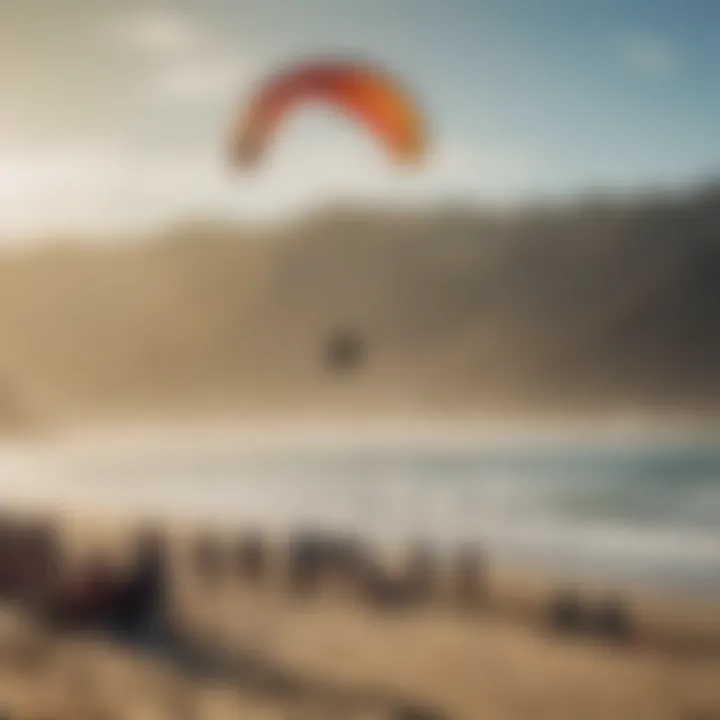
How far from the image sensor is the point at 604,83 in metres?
1.23

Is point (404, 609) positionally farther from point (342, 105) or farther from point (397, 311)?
point (342, 105)

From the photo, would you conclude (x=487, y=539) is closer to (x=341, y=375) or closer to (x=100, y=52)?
(x=341, y=375)

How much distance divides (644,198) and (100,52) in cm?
62

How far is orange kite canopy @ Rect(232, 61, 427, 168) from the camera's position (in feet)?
4.08

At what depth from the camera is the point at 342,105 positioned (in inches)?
49.2

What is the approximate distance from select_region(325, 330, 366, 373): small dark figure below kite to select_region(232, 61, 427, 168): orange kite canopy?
20 centimetres

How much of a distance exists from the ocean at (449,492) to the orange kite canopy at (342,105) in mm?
315

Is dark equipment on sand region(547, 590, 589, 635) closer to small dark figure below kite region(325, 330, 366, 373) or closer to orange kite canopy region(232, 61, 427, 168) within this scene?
small dark figure below kite region(325, 330, 366, 373)

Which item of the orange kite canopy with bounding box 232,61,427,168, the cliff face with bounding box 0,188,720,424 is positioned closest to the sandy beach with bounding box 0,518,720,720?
the cliff face with bounding box 0,188,720,424

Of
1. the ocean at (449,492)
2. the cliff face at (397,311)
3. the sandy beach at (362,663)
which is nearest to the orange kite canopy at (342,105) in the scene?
the cliff face at (397,311)

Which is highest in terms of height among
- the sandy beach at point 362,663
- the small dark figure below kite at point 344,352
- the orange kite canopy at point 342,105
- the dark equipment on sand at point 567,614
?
the orange kite canopy at point 342,105

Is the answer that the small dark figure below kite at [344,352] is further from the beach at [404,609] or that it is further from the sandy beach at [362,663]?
the sandy beach at [362,663]

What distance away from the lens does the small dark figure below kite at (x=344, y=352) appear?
1247 millimetres

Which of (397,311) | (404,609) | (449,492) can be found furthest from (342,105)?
(404,609)
